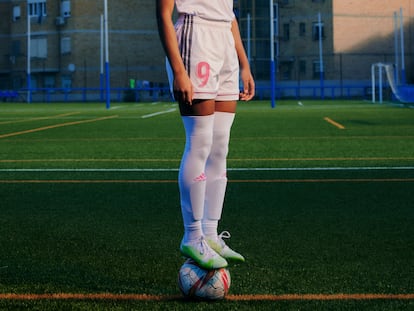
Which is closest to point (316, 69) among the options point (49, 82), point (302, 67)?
point (302, 67)

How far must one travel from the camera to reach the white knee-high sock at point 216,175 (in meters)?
4.18

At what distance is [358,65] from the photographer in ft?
193

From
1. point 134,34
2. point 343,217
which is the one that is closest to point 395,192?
point 343,217

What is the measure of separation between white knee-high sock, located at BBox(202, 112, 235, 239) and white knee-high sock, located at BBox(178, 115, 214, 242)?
152 millimetres

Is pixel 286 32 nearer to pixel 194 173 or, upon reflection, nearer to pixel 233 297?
pixel 194 173

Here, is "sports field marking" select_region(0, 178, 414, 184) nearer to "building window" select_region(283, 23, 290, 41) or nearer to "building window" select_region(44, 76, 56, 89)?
"building window" select_region(283, 23, 290, 41)

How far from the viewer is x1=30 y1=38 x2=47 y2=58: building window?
6506 centimetres

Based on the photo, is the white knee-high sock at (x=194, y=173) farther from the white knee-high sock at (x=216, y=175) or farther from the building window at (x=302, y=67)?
the building window at (x=302, y=67)

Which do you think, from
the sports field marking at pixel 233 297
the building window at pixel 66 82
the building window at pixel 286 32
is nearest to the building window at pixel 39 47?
the building window at pixel 66 82

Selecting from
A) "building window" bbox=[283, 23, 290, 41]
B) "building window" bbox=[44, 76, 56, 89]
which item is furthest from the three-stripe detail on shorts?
"building window" bbox=[44, 76, 56, 89]

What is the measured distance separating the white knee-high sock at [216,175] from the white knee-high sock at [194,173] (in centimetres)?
15

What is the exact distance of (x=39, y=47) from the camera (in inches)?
2581

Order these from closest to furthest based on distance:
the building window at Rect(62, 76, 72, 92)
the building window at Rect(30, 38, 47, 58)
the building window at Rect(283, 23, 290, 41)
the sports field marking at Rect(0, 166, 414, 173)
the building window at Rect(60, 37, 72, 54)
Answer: the sports field marking at Rect(0, 166, 414, 173) → the building window at Rect(283, 23, 290, 41) → the building window at Rect(62, 76, 72, 92) → the building window at Rect(60, 37, 72, 54) → the building window at Rect(30, 38, 47, 58)

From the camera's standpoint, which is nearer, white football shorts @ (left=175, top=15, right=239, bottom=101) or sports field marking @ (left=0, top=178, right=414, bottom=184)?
white football shorts @ (left=175, top=15, right=239, bottom=101)
